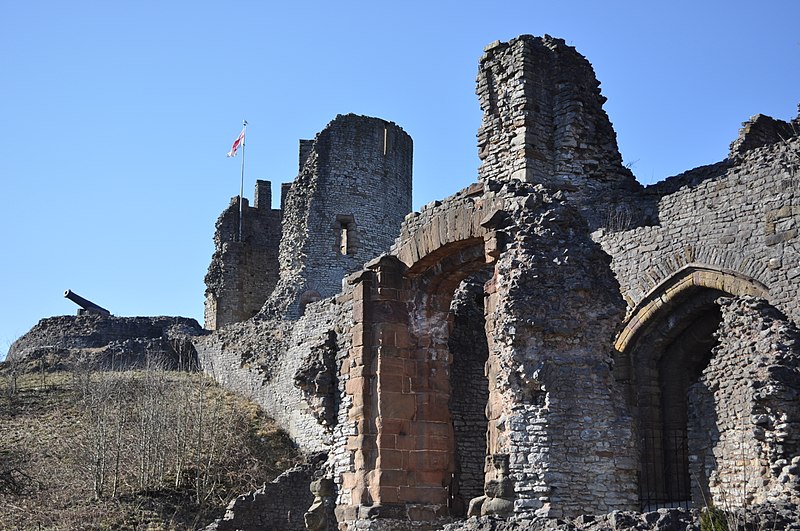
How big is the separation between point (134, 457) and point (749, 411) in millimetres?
12116

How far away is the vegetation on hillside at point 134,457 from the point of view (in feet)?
61.1

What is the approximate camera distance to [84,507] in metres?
18.5

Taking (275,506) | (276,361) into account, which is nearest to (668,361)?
(275,506)

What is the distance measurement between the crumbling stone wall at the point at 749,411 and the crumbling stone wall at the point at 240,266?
25107mm

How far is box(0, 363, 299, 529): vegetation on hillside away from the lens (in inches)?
733

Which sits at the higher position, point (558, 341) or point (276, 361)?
point (276, 361)

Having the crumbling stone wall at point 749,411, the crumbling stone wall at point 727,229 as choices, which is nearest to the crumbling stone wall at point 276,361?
the crumbling stone wall at point 727,229

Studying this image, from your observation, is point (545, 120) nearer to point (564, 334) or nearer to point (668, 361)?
point (668, 361)

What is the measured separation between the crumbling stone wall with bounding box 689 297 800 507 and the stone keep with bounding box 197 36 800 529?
0.08ft

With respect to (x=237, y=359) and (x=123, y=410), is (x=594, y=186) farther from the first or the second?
(x=237, y=359)

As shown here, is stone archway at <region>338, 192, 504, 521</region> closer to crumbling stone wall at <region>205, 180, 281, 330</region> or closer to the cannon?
crumbling stone wall at <region>205, 180, 281, 330</region>

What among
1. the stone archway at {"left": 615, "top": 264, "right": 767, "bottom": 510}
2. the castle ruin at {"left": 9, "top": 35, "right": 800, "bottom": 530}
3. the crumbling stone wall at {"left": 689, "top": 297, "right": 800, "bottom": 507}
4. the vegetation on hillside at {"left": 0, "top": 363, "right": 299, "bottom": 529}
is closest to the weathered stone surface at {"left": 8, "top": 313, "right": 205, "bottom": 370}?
the vegetation on hillside at {"left": 0, "top": 363, "right": 299, "bottom": 529}

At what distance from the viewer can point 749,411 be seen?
12336mm

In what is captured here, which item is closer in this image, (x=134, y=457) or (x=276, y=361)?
(x=134, y=457)
